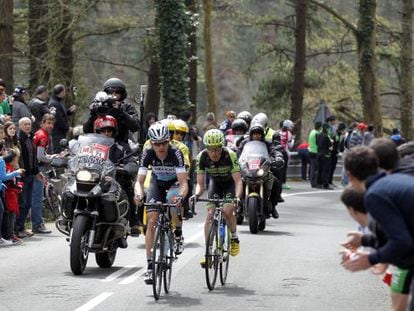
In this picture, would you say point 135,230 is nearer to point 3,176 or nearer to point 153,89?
point 3,176

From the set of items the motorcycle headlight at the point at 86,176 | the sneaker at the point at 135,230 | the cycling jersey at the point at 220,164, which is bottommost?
the sneaker at the point at 135,230

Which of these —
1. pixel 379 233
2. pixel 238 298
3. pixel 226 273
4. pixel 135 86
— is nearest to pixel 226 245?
pixel 226 273

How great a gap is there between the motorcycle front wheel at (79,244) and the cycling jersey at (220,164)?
1.53 metres

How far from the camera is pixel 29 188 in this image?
19125 mm

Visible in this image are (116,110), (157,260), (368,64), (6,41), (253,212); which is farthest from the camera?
(368,64)

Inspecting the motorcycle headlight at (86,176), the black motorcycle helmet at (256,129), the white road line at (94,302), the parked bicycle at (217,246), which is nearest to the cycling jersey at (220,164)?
the parked bicycle at (217,246)

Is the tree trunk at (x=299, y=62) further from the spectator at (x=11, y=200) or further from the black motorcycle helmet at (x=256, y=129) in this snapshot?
the spectator at (x=11, y=200)

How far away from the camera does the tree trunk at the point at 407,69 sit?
1812 inches

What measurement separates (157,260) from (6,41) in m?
14.5

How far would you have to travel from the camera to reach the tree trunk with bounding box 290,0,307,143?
149 feet

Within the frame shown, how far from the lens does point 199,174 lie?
1420 cm

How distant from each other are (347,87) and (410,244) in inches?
2016

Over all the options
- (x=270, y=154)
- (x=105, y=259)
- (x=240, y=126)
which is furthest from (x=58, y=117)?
(x=105, y=259)

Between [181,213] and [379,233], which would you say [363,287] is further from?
[379,233]
